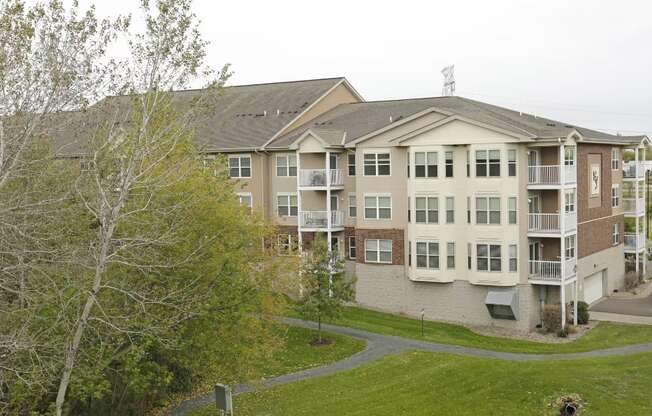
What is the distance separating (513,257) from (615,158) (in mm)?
13873

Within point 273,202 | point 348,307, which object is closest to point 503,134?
point 348,307

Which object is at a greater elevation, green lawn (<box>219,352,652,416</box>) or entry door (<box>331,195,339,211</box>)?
entry door (<box>331,195,339,211</box>)

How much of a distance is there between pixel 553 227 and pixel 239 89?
85.0 feet

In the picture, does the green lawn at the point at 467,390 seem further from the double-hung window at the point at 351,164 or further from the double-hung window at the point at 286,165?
the double-hung window at the point at 286,165

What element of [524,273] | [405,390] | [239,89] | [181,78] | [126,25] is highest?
[239,89]

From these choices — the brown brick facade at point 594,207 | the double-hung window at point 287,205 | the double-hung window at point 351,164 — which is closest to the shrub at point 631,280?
the brown brick facade at point 594,207

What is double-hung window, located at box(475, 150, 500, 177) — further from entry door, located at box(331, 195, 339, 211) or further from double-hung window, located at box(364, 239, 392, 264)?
entry door, located at box(331, 195, 339, 211)

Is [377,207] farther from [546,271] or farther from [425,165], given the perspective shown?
[546,271]

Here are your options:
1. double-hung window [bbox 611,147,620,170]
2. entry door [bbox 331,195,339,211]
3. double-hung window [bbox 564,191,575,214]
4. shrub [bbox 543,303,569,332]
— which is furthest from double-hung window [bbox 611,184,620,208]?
entry door [bbox 331,195,339,211]

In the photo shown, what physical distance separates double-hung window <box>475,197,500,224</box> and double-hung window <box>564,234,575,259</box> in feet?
13.1

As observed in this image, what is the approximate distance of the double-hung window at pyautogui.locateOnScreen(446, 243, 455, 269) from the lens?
36812mm

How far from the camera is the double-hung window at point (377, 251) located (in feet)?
128

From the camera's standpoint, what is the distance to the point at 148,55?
16625mm

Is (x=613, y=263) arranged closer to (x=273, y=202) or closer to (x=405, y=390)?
(x=273, y=202)
